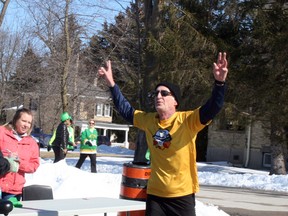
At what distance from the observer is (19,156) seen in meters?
5.66

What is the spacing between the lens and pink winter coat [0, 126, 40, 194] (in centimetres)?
566

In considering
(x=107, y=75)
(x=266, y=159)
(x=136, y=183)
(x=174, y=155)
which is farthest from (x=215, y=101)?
(x=266, y=159)

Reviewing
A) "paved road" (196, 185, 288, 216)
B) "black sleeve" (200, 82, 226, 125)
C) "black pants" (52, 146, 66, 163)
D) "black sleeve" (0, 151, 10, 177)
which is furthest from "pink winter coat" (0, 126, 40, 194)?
"black pants" (52, 146, 66, 163)

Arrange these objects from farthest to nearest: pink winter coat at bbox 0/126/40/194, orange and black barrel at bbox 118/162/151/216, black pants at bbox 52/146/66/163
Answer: black pants at bbox 52/146/66/163 → orange and black barrel at bbox 118/162/151/216 → pink winter coat at bbox 0/126/40/194

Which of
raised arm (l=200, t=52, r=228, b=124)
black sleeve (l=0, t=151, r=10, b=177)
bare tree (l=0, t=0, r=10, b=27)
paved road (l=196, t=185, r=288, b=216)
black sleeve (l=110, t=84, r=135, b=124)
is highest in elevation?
bare tree (l=0, t=0, r=10, b=27)

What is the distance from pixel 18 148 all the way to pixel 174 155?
5.53 ft

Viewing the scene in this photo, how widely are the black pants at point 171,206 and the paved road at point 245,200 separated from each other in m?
6.63

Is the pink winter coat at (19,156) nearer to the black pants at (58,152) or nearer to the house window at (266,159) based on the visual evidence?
the black pants at (58,152)

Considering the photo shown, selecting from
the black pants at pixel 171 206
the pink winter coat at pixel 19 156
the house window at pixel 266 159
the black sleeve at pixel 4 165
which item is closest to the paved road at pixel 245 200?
the pink winter coat at pixel 19 156

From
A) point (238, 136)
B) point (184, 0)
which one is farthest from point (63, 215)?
point (238, 136)

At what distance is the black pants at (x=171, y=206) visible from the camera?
500 cm

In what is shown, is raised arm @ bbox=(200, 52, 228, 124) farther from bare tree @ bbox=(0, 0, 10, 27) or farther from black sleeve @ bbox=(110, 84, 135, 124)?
bare tree @ bbox=(0, 0, 10, 27)

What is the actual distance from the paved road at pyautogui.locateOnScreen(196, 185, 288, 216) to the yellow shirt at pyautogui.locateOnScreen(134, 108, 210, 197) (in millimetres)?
6676

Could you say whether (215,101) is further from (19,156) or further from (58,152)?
(58,152)
